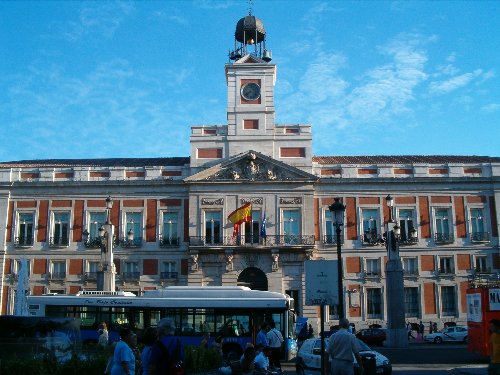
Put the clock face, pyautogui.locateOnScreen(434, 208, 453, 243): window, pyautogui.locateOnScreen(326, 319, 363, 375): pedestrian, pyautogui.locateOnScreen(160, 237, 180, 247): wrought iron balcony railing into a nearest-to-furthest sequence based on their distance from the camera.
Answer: pyautogui.locateOnScreen(326, 319, 363, 375): pedestrian
pyautogui.locateOnScreen(434, 208, 453, 243): window
pyautogui.locateOnScreen(160, 237, 180, 247): wrought iron balcony railing
the clock face

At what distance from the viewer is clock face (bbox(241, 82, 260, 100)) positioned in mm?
47594

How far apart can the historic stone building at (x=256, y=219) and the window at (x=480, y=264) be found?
90mm

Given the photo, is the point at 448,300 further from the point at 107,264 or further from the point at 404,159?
the point at 107,264

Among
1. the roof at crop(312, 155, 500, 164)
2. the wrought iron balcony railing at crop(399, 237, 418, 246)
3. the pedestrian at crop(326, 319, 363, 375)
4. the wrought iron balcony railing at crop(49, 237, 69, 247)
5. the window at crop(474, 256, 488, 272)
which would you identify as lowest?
the pedestrian at crop(326, 319, 363, 375)

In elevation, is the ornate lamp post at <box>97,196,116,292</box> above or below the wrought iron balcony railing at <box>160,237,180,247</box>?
below

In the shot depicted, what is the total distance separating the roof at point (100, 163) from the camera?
48531mm

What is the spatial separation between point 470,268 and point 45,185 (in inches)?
1266

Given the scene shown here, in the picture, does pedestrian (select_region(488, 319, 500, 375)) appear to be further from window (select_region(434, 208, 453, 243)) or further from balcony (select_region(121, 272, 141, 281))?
balcony (select_region(121, 272, 141, 281))

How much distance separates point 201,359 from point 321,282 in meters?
5.24

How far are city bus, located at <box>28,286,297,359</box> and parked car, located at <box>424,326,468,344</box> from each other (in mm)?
15265

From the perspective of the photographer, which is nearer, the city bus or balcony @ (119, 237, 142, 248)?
the city bus

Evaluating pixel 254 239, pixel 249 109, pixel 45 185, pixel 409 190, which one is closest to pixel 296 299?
pixel 254 239

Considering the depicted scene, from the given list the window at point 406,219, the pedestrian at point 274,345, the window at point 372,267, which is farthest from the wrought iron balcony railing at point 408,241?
the pedestrian at point 274,345

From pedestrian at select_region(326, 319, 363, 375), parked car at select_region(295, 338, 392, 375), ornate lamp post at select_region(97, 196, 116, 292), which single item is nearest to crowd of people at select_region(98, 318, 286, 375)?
pedestrian at select_region(326, 319, 363, 375)
